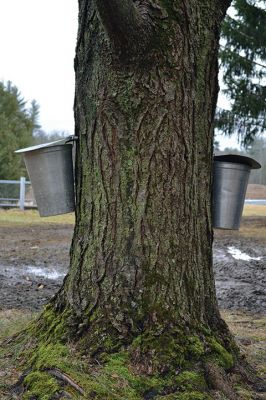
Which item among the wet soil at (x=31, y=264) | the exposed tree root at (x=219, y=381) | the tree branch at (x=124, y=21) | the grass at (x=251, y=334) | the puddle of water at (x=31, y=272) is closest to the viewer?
the tree branch at (x=124, y=21)

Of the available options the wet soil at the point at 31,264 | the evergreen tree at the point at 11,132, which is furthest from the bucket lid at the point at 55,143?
the evergreen tree at the point at 11,132

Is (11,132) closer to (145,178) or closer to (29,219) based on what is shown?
(29,219)

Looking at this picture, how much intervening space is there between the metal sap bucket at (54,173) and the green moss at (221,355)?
3.59 ft

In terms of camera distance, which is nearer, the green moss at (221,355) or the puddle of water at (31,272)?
the green moss at (221,355)

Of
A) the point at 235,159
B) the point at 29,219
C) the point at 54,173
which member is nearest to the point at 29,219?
the point at 29,219

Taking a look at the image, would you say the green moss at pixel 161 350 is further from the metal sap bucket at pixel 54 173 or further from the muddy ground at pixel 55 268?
the muddy ground at pixel 55 268

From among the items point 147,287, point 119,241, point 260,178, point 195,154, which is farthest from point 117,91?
point 260,178

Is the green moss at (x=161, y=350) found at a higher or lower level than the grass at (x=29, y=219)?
higher

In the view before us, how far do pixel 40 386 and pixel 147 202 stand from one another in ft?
3.37

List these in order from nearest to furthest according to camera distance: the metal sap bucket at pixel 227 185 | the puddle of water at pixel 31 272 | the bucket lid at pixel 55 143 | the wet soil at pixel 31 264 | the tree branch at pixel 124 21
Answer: the tree branch at pixel 124 21 < the bucket lid at pixel 55 143 < the metal sap bucket at pixel 227 185 < the wet soil at pixel 31 264 < the puddle of water at pixel 31 272

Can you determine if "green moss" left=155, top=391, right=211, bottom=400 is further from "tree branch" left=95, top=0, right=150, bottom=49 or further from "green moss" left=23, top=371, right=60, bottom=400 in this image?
"tree branch" left=95, top=0, right=150, bottom=49

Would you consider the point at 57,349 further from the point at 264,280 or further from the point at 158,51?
the point at 264,280

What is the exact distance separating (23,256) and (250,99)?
8098mm

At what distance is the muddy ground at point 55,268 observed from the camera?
5.00m
